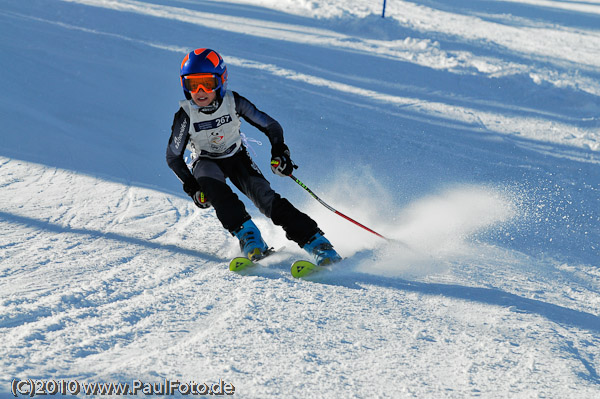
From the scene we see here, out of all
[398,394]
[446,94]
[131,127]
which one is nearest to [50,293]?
[398,394]

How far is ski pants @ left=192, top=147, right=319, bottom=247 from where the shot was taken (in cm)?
422

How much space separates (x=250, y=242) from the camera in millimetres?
4207

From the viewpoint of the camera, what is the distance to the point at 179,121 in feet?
15.0

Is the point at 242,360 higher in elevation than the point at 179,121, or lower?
lower

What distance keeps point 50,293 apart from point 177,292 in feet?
2.43

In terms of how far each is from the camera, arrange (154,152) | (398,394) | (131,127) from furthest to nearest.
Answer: (131,127) < (154,152) < (398,394)

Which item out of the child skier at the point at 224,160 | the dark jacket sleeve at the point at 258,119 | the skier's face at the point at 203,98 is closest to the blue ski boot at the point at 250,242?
the child skier at the point at 224,160

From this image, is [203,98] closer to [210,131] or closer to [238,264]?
[210,131]

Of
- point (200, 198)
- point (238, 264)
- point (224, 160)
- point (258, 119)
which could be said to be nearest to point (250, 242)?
point (238, 264)

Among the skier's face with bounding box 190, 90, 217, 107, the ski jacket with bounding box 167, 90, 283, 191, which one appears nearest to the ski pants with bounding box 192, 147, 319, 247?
the ski jacket with bounding box 167, 90, 283, 191

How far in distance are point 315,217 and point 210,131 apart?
1530mm

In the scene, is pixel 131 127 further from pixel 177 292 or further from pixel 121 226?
pixel 177 292

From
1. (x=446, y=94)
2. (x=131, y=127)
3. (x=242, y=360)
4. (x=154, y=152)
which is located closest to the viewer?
(x=242, y=360)

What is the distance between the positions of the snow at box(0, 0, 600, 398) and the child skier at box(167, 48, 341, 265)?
0.31m
